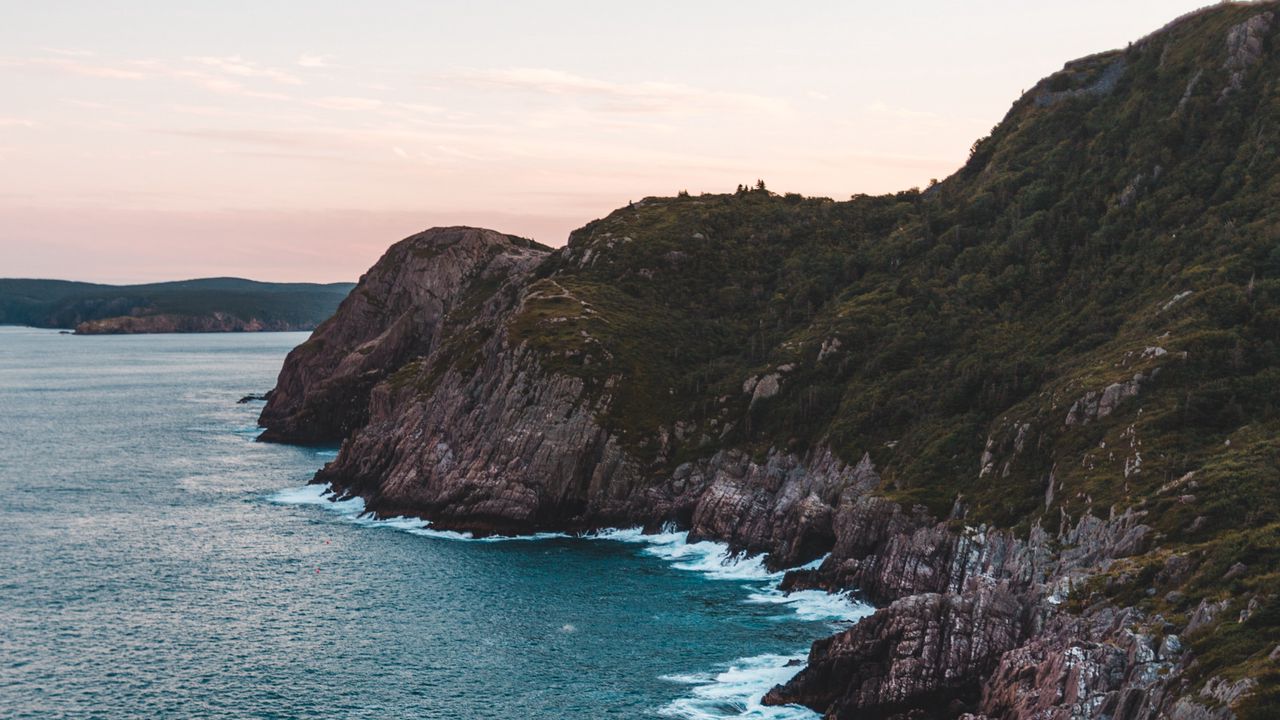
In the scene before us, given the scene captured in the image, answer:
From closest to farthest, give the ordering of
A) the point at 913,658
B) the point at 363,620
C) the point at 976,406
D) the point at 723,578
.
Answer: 1. the point at 913,658
2. the point at 363,620
3. the point at 723,578
4. the point at 976,406

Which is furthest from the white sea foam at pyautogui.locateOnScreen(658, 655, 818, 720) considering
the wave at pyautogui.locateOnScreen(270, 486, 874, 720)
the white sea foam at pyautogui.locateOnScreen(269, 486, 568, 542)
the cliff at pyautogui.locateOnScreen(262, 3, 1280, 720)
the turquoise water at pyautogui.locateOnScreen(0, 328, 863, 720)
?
the white sea foam at pyautogui.locateOnScreen(269, 486, 568, 542)

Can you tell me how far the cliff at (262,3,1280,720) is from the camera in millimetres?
69188

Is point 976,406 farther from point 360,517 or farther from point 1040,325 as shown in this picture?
point 360,517

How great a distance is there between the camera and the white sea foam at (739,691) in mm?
72750

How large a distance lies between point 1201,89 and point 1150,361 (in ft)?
226

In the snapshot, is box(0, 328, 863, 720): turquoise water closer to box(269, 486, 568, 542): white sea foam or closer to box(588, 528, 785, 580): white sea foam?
box(588, 528, 785, 580): white sea foam

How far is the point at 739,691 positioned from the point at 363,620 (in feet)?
121

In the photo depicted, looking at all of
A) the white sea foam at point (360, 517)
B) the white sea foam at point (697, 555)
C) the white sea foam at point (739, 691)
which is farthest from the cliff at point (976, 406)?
the white sea foam at point (739, 691)

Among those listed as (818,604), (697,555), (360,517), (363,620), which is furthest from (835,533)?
(360,517)

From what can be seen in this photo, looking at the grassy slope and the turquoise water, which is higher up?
the grassy slope

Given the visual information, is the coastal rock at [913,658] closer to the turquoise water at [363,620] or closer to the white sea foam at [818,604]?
the turquoise water at [363,620]

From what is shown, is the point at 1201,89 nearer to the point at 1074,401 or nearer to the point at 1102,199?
the point at 1102,199

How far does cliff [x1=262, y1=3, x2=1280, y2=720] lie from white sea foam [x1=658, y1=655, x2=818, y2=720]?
234cm

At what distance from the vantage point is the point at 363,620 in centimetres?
9500
